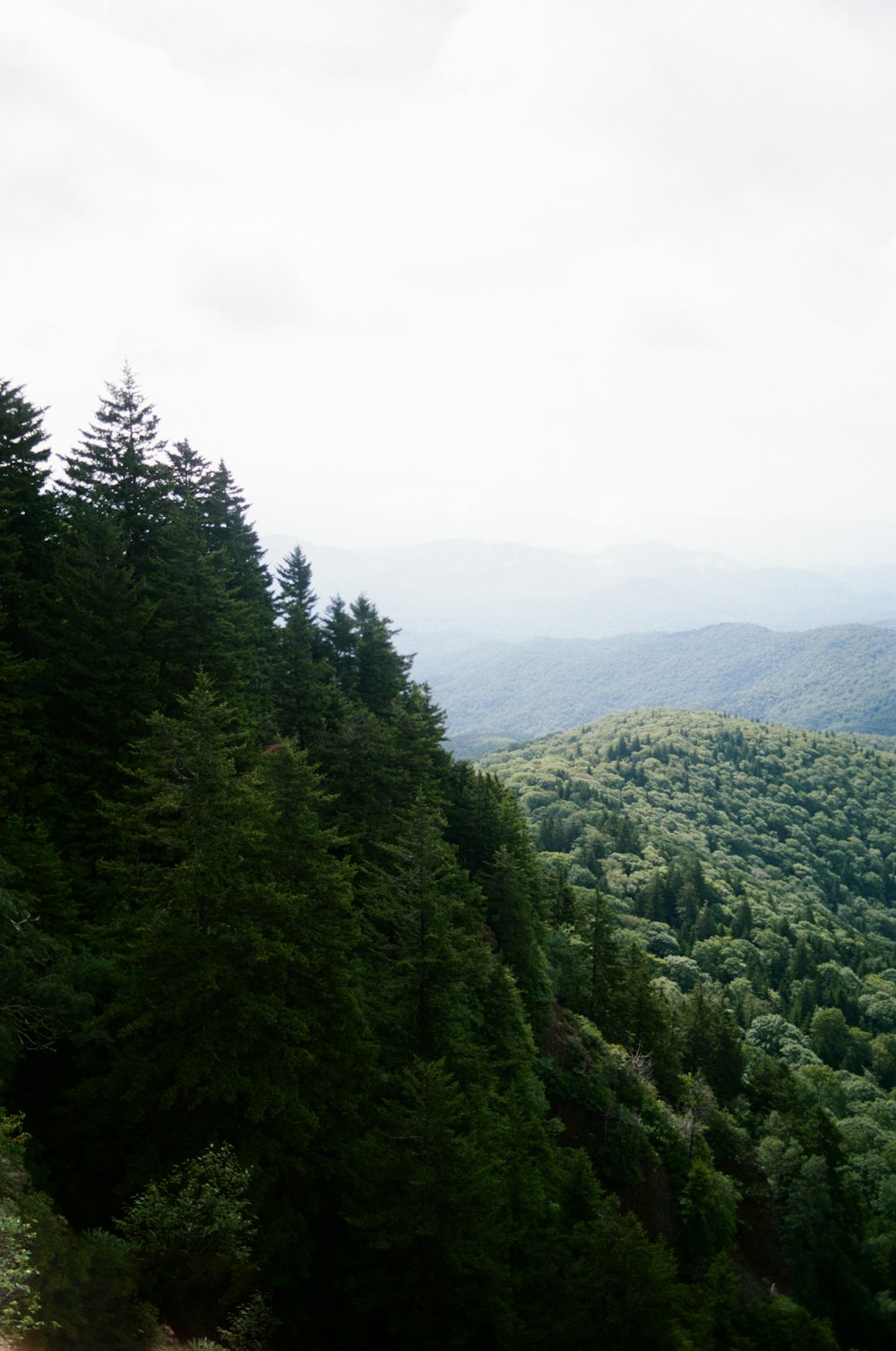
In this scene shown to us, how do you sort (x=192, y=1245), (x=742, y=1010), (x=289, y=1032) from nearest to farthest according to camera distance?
(x=192, y=1245)
(x=289, y=1032)
(x=742, y=1010)

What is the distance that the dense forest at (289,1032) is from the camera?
12.8 m

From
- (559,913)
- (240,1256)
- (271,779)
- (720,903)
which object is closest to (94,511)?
(271,779)

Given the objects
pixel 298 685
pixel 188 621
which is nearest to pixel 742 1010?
pixel 298 685

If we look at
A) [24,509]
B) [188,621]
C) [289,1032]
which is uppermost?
[24,509]

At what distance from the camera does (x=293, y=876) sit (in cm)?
1700

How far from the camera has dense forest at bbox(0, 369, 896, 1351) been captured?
42.0 ft

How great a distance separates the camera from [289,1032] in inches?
563

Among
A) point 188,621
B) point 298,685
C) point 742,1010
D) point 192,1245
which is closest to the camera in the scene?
point 192,1245

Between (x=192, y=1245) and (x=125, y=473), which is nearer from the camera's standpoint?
(x=192, y=1245)

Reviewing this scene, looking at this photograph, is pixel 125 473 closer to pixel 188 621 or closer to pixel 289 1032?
pixel 188 621

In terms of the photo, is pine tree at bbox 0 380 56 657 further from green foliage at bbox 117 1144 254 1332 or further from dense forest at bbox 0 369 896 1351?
green foliage at bbox 117 1144 254 1332

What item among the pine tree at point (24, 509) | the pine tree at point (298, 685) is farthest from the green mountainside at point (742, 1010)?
the pine tree at point (24, 509)

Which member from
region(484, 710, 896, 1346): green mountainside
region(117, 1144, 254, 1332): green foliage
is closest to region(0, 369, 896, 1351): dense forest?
region(117, 1144, 254, 1332): green foliage

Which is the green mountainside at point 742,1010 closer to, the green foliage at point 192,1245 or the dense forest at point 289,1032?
the dense forest at point 289,1032
